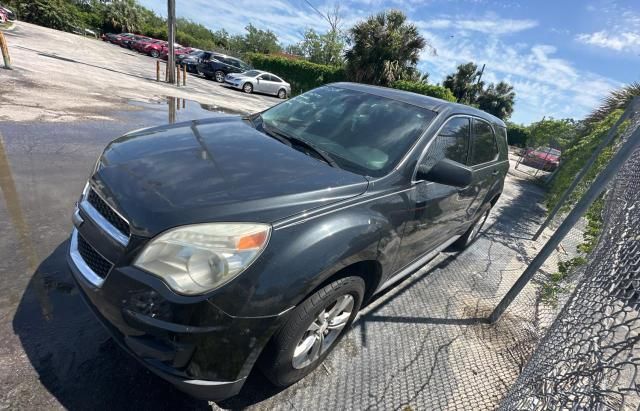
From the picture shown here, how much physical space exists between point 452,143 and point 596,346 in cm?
180

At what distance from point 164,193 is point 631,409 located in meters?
3.58

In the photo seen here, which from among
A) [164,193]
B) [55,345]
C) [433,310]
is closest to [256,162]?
[164,193]

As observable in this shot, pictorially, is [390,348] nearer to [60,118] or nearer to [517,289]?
[517,289]

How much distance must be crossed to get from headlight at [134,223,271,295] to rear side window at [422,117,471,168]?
5.05ft

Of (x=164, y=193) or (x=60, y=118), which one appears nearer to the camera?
(x=164, y=193)

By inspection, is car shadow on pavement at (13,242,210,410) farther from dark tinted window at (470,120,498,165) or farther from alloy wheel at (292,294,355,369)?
dark tinted window at (470,120,498,165)

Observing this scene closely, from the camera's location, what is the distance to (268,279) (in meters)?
1.52

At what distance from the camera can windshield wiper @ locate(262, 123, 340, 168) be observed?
229 centimetres

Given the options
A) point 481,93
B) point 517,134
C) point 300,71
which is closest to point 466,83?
point 481,93

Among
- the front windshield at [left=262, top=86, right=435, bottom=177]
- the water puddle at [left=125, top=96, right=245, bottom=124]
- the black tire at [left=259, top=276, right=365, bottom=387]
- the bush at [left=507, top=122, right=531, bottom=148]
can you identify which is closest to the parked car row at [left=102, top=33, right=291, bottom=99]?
the water puddle at [left=125, top=96, right=245, bottom=124]

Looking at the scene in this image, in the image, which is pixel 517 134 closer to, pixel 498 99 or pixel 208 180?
pixel 498 99

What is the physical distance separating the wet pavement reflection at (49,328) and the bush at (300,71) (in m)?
23.0

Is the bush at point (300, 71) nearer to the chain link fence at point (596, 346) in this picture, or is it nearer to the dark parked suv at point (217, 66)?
the dark parked suv at point (217, 66)

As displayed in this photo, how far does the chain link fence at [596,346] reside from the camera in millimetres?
1401
